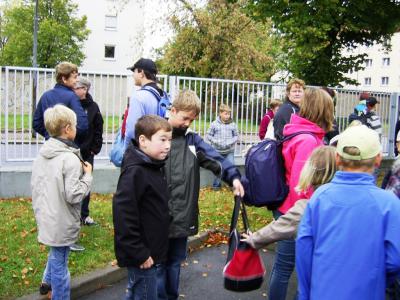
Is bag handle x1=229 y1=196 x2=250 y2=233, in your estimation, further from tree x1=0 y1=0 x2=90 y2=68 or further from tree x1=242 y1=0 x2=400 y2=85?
tree x1=0 y1=0 x2=90 y2=68

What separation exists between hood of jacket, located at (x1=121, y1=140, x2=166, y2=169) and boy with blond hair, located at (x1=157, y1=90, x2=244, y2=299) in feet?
1.36

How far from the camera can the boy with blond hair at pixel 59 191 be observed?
4078 millimetres

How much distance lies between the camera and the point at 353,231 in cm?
273

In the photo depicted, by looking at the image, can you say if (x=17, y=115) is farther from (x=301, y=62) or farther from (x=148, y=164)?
(x=301, y=62)

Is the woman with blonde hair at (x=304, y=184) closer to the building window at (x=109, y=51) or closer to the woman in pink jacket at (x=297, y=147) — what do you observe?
the woman in pink jacket at (x=297, y=147)

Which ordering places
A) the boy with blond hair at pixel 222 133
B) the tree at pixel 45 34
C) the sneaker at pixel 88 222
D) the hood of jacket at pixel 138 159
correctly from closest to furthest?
the hood of jacket at pixel 138 159
the sneaker at pixel 88 222
the boy with blond hair at pixel 222 133
the tree at pixel 45 34

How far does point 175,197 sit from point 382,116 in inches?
418

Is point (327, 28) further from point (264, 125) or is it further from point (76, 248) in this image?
point (76, 248)

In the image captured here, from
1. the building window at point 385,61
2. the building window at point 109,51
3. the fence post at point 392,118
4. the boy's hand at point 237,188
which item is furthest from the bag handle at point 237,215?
the building window at point 385,61

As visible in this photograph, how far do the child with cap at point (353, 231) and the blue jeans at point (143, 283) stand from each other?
113cm

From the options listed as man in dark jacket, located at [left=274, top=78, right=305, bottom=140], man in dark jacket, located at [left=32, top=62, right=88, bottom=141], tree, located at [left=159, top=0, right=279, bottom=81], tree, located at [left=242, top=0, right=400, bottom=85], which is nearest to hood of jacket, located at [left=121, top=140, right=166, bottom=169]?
man in dark jacket, located at [left=274, top=78, right=305, bottom=140]

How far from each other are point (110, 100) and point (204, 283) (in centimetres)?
477

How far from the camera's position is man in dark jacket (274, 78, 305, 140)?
16.1 feet

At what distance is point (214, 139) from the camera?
10141 millimetres
